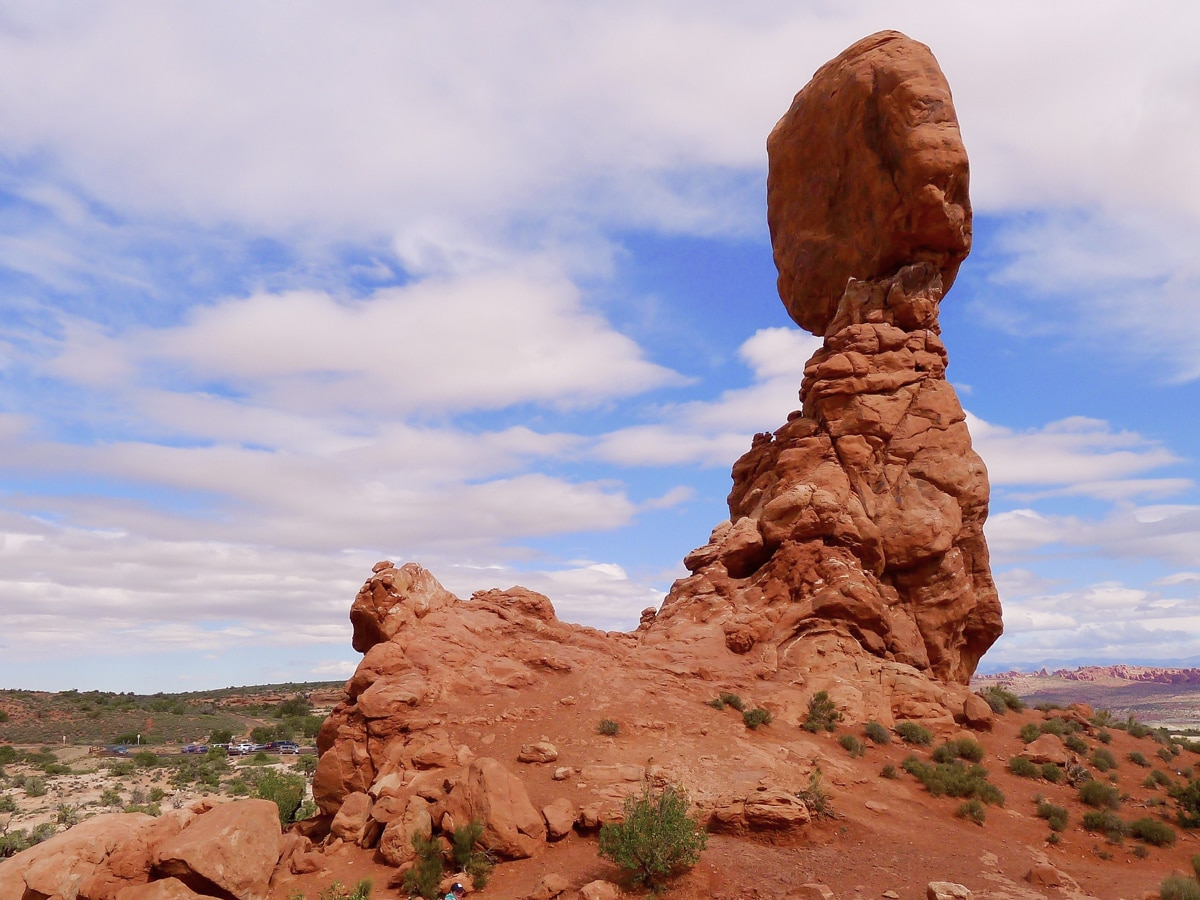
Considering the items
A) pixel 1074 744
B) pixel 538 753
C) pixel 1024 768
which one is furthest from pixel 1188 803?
pixel 538 753

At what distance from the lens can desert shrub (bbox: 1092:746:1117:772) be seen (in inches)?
843

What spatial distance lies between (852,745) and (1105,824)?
5227 mm

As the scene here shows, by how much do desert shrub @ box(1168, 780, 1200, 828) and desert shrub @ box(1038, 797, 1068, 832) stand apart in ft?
8.39

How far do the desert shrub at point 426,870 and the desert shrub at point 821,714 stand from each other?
954cm

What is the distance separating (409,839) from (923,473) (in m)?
18.1

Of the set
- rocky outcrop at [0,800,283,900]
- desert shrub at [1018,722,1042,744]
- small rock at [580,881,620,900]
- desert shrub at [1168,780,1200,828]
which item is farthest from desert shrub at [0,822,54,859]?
desert shrub at [1168,780,1200,828]

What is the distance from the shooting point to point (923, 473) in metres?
25.7

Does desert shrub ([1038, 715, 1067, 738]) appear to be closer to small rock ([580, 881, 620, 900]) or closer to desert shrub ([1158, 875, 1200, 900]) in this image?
desert shrub ([1158, 875, 1200, 900])

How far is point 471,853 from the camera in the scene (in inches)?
582

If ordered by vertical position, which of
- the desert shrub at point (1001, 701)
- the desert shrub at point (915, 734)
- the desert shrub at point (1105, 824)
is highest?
the desert shrub at point (1001, 701)

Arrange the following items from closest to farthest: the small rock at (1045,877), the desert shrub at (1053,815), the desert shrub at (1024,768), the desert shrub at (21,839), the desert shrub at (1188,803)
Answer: the small rock at (1045,877) → the desert shrub at (1053,815) → the desert shrub at (1188,803) → the desert shrub at (1024,768) → the desert shrub at (21,839)

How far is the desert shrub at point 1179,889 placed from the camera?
13663 millimetres

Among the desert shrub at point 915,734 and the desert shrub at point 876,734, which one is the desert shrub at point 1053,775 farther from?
the desert shrub at point 876,734

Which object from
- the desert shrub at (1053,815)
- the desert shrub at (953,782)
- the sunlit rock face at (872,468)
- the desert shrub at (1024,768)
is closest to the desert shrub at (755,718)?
the sunlit rock face at (872,468)
